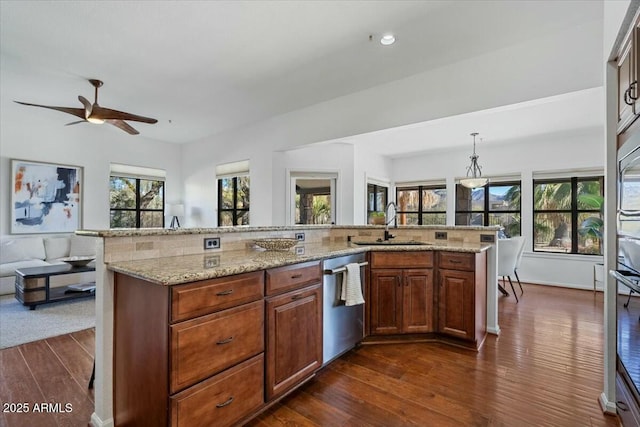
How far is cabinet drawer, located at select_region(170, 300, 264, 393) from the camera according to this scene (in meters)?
1.39

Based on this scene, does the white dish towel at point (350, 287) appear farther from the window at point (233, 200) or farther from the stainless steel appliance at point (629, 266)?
the window at point (233, 200)

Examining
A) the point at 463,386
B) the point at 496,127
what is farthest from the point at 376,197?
the point at 463,386

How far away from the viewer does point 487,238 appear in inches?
127

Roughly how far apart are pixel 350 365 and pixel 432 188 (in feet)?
17.5

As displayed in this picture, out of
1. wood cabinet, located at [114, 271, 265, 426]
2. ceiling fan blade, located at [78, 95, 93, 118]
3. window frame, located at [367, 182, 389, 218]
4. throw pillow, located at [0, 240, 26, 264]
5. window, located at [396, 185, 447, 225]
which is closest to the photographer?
wood cabinet, located at [114, 271, 265, 426]

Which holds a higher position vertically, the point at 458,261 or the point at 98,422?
the point at 458,261

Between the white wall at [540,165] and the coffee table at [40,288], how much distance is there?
667 cm

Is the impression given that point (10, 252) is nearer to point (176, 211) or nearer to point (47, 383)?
point (176, 211)

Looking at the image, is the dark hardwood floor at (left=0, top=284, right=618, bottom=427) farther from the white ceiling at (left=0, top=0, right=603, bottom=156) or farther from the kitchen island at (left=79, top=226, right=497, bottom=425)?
the white ceiling at (left=0, top=0, right=603, bottom=156)

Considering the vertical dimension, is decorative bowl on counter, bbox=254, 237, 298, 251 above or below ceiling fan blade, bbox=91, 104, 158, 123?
below

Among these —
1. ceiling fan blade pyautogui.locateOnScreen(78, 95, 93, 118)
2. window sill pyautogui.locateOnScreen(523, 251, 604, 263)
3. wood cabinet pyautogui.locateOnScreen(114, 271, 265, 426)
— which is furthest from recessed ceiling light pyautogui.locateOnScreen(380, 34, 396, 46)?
window sill pyautogui.locateOnScreen(523, 251, 604, 263)

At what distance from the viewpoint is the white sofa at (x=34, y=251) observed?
432cm

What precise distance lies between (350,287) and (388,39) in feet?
7.14

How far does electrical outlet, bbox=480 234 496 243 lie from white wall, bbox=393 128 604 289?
10.8ft
